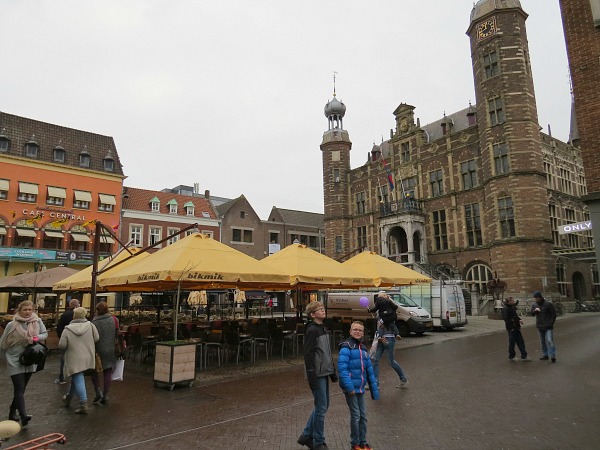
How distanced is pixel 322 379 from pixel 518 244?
89.4 feet

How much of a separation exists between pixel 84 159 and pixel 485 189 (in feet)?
103

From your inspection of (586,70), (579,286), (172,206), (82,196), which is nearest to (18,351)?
(586,70)

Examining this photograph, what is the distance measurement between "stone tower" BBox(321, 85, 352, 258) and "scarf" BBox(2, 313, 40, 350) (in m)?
36.7

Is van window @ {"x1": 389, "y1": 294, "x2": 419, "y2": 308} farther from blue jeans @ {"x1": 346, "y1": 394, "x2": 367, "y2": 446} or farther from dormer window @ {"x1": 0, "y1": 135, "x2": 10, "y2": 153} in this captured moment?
dormer window @ {"x1": 0, "y1": 135, "x2": 10, "y2": 153}

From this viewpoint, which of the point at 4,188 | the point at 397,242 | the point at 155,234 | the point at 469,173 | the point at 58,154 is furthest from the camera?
the point at 397,242

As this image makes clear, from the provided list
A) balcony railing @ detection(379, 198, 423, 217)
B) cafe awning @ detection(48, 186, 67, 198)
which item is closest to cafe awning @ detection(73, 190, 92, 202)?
cafe awning @ detection(48, 186, 67, 198)

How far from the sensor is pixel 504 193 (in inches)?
1152

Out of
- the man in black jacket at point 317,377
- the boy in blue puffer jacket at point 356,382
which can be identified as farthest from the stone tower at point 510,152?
the man in black jacket at point 317,377

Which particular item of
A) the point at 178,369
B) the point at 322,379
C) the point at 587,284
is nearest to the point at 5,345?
the point at 178,369

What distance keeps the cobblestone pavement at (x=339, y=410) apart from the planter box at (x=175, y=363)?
0.79 feet

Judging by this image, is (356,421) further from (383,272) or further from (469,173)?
(469,173)

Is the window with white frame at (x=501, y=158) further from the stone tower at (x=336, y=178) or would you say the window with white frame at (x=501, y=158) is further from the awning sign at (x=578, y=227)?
the awning sign at (x=578, y=227)

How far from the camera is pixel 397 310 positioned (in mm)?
17828

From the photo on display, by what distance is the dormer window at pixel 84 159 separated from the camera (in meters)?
34.1
